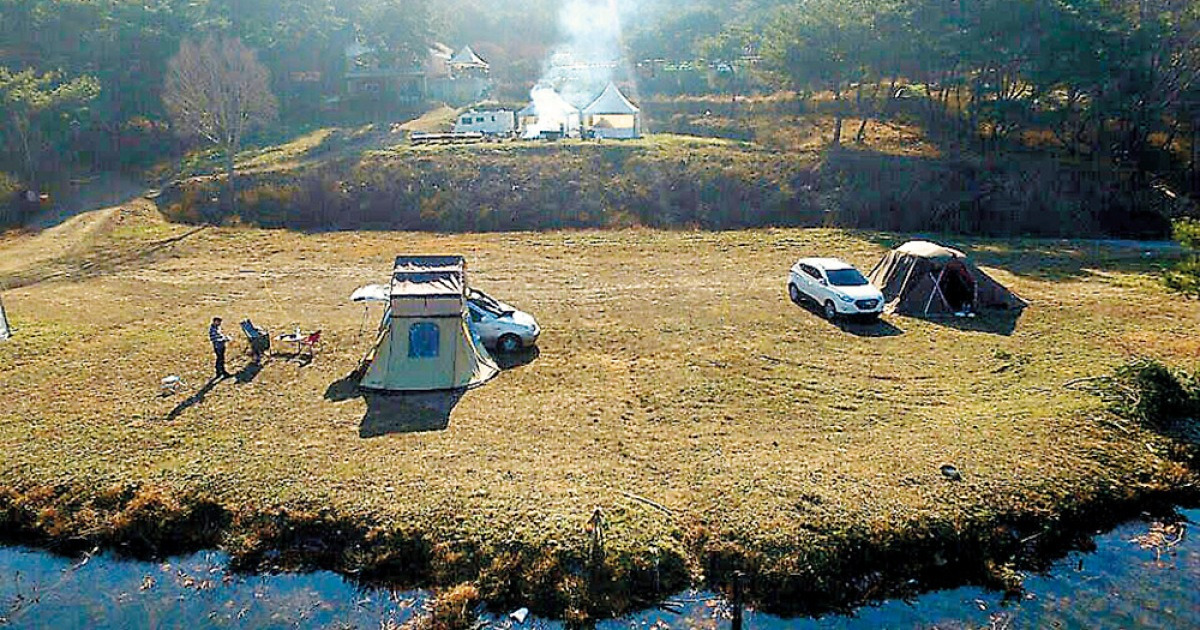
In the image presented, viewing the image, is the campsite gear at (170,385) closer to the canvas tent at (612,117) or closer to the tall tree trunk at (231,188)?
the tall tree trunk at (231,188)

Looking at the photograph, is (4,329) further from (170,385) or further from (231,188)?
(231,188)

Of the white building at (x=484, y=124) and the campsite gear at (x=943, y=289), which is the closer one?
the campsite gear at (x=943, y=289)

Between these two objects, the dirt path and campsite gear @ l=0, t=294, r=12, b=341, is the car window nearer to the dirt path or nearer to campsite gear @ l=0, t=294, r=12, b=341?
campsite gear @ l=0, t=294, r=12, b=341

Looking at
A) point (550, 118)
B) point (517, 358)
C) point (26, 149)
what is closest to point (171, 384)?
point (517, 358)

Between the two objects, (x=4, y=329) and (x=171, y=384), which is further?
(x=4, y=329)

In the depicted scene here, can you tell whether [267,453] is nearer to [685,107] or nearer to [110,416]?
[110,416]

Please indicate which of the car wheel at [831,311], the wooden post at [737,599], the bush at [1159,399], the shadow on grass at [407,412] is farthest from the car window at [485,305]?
the bush at [1159,399]

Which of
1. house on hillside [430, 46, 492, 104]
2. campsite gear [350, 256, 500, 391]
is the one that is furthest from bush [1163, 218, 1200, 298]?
house on hillside [430, 46, 492, 104]
